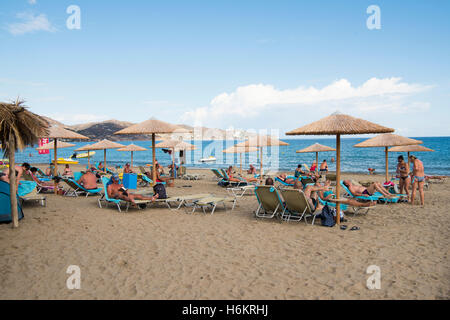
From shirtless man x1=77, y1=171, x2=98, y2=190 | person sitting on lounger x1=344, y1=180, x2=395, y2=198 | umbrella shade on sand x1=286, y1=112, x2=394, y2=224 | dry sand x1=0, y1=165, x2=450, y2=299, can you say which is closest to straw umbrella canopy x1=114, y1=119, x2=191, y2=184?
dry sand x1=0, y1=165, x2=450, y2=299

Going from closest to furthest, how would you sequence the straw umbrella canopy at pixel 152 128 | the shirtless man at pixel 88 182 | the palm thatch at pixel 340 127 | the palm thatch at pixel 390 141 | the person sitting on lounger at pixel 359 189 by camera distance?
the palm thatch at pixel 340 127 → the person sitting on lounger at pixel 359 189 → the straw umbrella canopy at pixel 152 128 → the shirtless man at pixel 88 182 → the palm thatch at pixel 390 141

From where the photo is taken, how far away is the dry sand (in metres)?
3.35

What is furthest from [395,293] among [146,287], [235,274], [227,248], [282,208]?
[282,208]

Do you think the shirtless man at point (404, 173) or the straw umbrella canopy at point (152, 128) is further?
the shirtless man at point (404, 173)

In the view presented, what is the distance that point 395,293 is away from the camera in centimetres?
327

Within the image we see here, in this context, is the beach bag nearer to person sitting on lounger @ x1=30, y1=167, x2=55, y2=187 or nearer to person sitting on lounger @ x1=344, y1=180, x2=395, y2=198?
person sitting on lounger @ x1=344, y1=180, x2=395, y2=198

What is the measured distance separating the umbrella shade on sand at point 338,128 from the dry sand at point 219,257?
4.65ft

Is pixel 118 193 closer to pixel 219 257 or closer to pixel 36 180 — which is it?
pixel 219 257

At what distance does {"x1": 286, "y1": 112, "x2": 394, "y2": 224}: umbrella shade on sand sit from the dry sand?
4.65ft

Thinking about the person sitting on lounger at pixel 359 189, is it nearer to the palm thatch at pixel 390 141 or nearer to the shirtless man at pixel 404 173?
the shirtless man at pixel 404 173

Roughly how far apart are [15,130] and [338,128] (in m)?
5.59

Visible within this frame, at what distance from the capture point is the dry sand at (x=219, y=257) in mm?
→ 3350

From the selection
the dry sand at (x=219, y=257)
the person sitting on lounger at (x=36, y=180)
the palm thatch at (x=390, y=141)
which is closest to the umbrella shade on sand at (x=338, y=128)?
the dry sand at (x=219, y=257)

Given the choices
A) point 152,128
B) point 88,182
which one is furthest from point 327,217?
point 88,182
